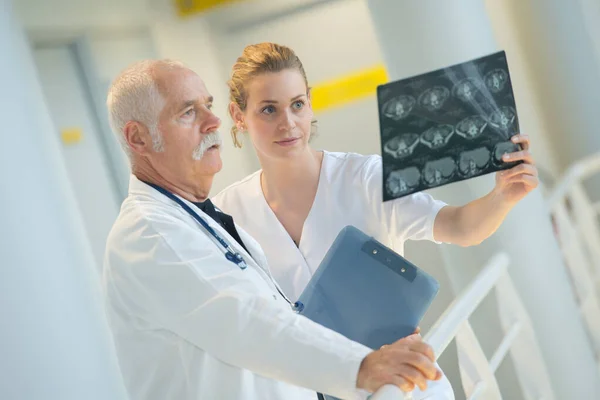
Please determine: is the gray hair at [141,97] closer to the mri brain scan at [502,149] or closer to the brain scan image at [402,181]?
the brain scan image at [402,181]

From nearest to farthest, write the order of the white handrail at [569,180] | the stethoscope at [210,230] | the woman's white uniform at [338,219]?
the stethoscope at [210,230] < the woman's white uniform at [338,219] < the white handrail at [569,180]

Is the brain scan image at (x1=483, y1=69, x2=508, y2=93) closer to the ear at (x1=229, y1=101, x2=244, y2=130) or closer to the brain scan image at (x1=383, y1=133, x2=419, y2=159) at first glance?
the brain scan image at (x1=383, y1=133, x2=419, y2=159)

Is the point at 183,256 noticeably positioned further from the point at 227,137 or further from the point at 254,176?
the point at 227,137

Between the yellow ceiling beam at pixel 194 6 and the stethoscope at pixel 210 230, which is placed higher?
the yellow ceiling beam at pixel 194 6

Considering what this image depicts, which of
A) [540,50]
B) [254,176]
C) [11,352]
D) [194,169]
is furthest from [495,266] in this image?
[540,50]

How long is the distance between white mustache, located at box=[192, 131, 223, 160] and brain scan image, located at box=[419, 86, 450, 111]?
319 millimetres

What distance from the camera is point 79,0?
2240 millimetres

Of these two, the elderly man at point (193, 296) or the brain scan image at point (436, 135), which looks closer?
the elderly man at point (193, 296)

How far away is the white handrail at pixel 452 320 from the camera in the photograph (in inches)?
37.3

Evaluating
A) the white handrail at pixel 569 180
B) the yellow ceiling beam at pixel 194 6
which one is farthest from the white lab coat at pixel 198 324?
the white handrail at pixel 569 180

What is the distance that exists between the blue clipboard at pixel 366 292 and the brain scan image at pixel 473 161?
179mm

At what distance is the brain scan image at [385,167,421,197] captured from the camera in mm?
1229

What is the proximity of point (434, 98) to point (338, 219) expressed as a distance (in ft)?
1.18

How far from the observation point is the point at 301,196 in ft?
5.03
